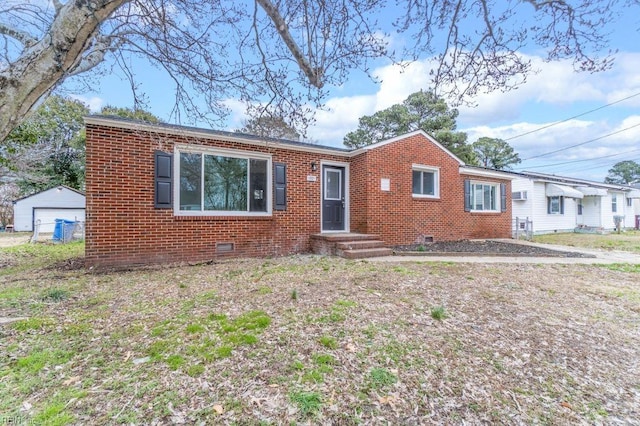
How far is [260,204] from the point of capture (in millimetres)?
8016

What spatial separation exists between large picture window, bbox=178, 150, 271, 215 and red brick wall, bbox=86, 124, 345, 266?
0.89ft

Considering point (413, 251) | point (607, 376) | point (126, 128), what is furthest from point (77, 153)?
point (607, 376)

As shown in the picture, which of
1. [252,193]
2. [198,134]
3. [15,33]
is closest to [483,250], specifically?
[252,193]

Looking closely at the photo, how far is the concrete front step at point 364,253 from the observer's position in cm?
748

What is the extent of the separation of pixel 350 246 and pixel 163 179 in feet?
14.9

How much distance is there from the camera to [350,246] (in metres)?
7.72

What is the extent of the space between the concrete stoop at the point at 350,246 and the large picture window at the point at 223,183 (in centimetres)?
166

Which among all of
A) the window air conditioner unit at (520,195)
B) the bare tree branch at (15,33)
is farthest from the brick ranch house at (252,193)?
the window air conditioner unit at (520,195)

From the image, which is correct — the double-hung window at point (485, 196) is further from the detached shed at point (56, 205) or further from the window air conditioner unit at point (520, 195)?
the detached shed at point (56, 205)

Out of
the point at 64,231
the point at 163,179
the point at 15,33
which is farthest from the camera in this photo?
the point at 64,231

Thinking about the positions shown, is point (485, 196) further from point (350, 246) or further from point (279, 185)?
point (279, 185)

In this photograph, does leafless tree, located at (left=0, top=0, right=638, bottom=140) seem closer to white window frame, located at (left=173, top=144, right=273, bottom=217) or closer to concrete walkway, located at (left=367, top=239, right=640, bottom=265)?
white window frame, located at (left=173, top=144, right=273, bottom=217)

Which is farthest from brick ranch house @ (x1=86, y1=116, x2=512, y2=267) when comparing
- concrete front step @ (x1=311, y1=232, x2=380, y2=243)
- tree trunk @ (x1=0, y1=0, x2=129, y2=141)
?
tree trunk @ (x1=0, y1=0, x2=129, y2=141)

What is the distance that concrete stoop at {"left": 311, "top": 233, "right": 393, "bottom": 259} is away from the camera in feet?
25.0
